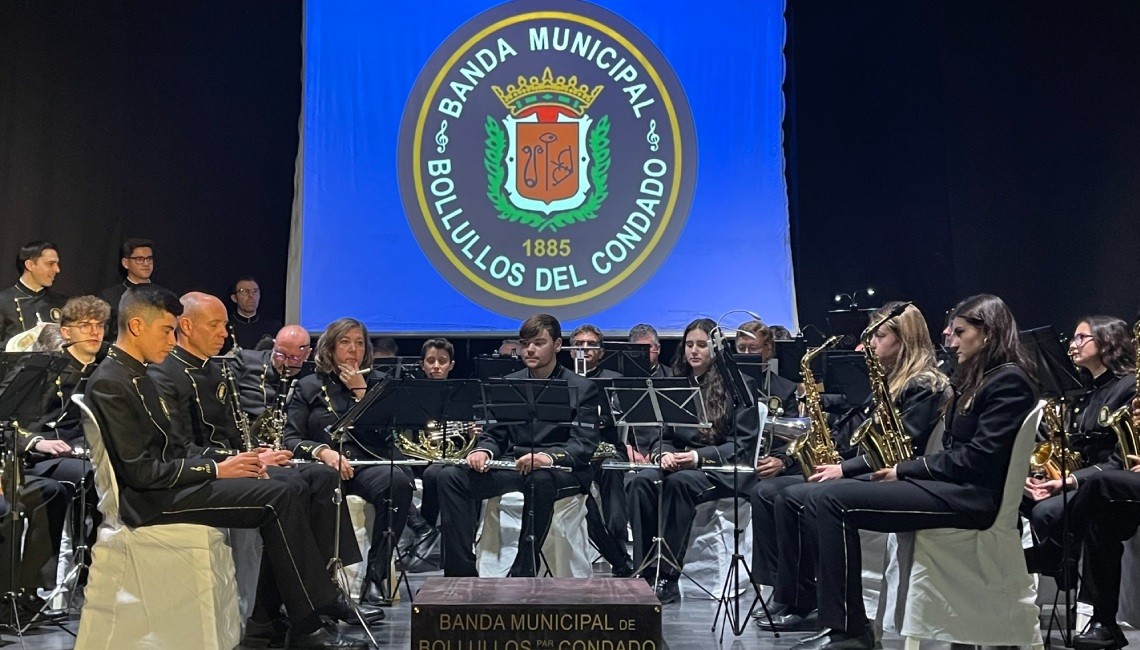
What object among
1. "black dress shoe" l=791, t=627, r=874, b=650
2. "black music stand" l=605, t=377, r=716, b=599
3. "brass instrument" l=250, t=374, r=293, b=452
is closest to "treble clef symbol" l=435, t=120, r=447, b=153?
"brass instrument" l=250, t=374, r=293, b=452

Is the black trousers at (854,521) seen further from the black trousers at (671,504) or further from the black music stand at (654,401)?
the black trousers at (671,504)

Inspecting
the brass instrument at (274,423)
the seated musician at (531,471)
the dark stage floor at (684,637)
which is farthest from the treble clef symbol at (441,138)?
the dark stage floor at (684,637)

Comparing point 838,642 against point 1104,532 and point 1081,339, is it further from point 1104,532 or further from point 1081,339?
point 1081,339

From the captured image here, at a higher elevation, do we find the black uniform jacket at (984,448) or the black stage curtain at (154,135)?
the black stage curtain at (154,135)

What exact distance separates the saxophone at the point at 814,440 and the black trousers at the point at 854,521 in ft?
2.76

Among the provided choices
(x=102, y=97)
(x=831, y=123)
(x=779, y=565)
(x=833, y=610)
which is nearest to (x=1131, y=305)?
(x=831, y=123)

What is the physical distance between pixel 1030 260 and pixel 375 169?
502 centimetres

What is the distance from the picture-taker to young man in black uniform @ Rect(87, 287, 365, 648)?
14.5 feet

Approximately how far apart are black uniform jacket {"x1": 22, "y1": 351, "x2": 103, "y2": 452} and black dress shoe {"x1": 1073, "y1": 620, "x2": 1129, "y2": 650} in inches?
199

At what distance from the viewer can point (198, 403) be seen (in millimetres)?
5219

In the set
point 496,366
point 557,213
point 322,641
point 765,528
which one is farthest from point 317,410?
point 557,213

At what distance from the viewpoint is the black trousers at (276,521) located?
4.60 meters

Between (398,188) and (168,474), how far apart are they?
468 cm

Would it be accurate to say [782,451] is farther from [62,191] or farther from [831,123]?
[62,191]
